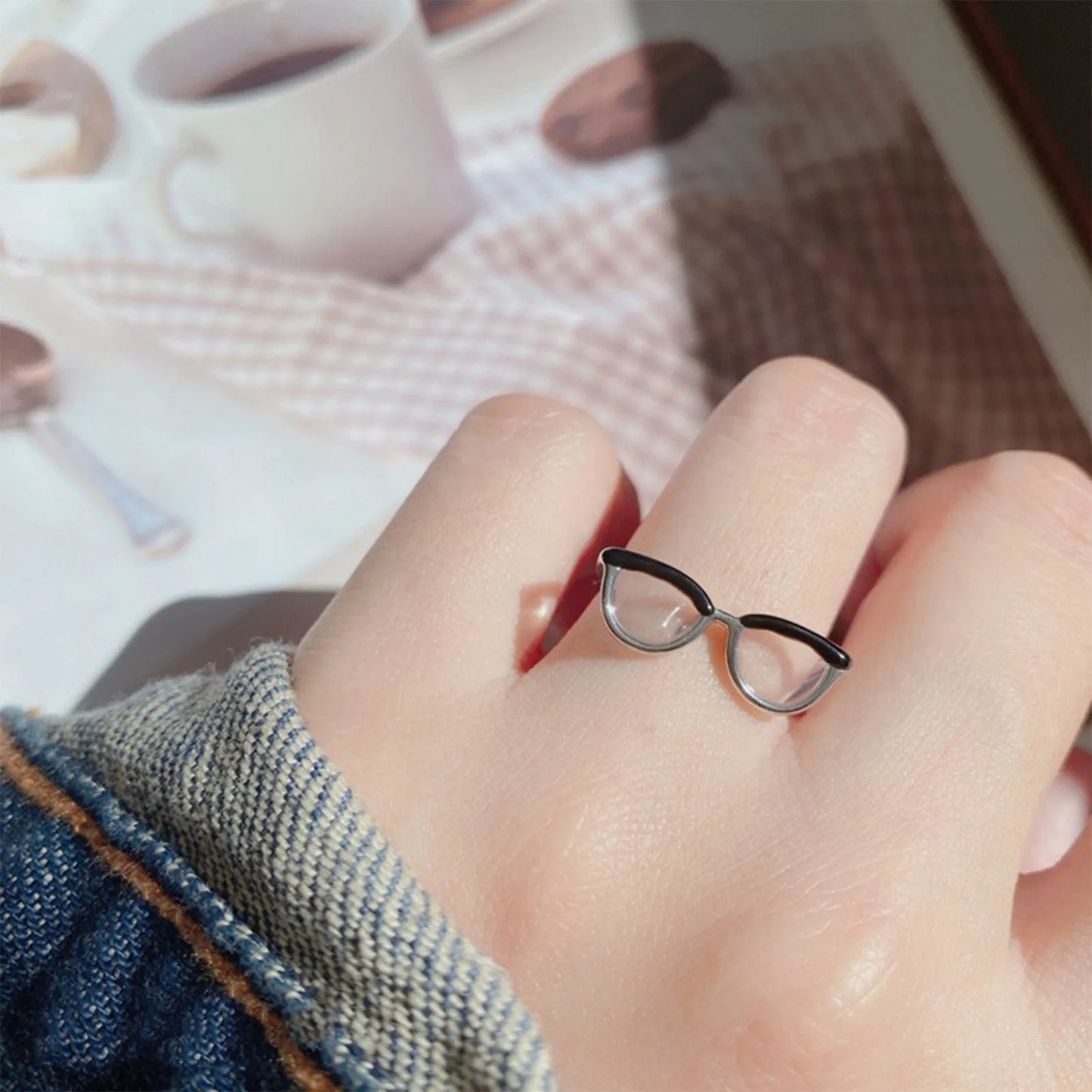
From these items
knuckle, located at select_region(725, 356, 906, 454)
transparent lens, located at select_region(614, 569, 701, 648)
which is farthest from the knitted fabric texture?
knuckle, located at select_region(725, 356, 906, 454)

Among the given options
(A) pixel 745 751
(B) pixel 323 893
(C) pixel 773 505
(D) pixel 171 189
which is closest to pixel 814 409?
(C) pixel 773 505

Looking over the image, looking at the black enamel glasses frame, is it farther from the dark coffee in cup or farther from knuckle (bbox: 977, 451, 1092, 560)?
the dark coffee in cup

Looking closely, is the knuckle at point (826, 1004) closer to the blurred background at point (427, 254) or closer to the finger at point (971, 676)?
the finger at point (971, 676)

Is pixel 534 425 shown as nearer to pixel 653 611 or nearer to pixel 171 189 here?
pixel 653 611

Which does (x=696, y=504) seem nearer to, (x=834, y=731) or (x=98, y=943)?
(x=834, y=731)

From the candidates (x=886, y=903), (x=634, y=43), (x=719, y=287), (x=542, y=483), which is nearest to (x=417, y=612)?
(x=542, y=483)

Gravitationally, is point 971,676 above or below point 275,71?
below
